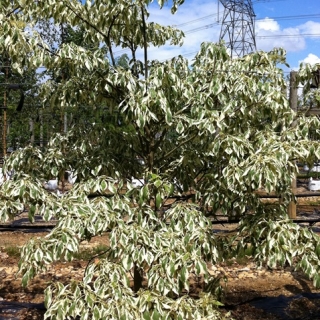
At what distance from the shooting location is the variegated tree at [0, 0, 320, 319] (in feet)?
7.25

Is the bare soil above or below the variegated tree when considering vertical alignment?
below

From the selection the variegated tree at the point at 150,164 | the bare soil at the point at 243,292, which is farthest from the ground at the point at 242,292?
the variegated tree at the point at 150,164

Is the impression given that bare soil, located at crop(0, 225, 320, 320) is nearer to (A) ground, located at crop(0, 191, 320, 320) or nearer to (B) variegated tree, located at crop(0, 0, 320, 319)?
(A) ground, located at crop(0, 191, 320, 320)

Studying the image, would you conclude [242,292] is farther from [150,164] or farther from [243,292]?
[150,164]

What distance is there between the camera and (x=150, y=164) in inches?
121

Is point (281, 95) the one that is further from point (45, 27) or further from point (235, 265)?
point (45, 27)

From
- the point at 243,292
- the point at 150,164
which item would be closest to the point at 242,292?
the point at 243,292

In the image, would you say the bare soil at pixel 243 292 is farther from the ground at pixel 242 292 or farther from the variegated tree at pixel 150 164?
the variegated tree at pixel 150 164

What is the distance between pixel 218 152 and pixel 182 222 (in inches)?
19.5

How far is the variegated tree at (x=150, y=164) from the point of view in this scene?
7.25 feet

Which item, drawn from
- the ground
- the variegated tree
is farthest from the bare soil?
the variegated tree

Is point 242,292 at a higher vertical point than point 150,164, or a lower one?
lower

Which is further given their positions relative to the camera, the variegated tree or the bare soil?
the bare soil

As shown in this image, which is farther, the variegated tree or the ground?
the ground
